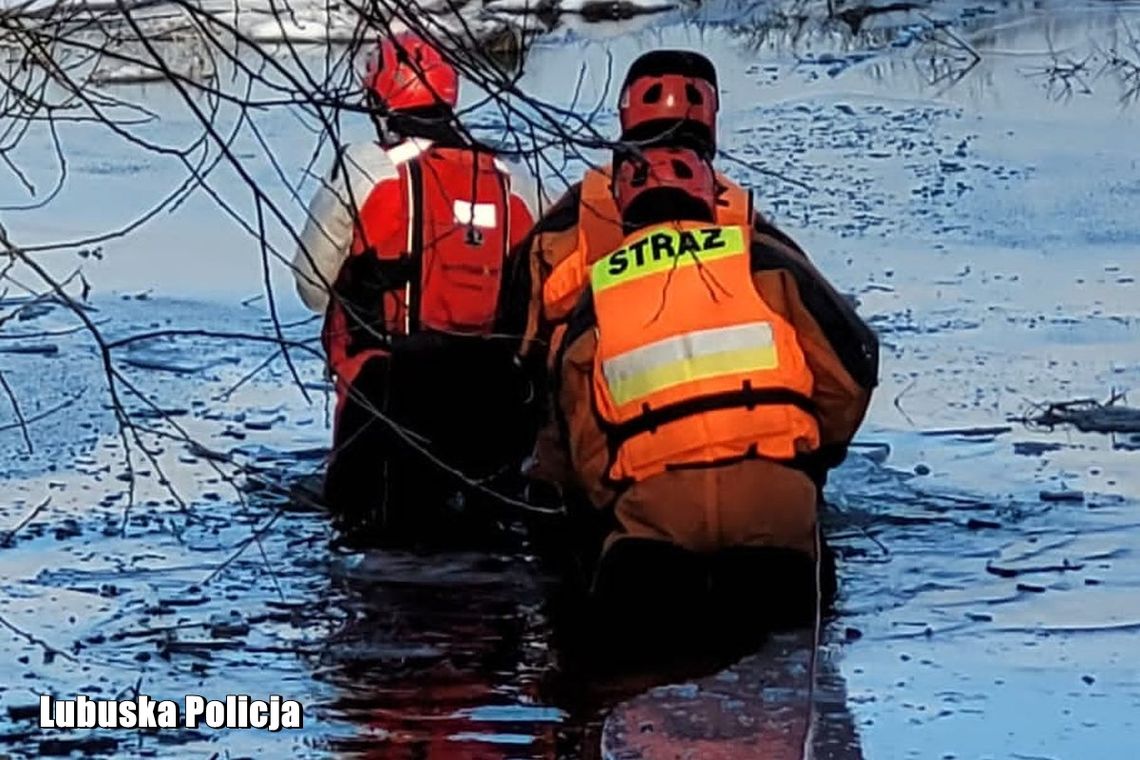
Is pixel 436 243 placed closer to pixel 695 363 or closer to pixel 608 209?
pixel 608 209

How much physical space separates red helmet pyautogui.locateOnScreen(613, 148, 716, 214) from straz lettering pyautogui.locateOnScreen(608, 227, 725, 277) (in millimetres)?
106

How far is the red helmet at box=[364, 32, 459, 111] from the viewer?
194 inches

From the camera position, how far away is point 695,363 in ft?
23.7

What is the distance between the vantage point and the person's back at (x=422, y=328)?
8.26m

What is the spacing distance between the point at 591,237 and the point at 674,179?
44 centimetres

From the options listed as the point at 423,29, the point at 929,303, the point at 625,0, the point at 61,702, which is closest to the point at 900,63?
the point at 625,0

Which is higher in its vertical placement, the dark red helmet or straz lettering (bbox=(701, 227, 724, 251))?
the dark red helmet

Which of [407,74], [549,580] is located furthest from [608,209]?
[549,580]

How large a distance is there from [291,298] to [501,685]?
5292mm

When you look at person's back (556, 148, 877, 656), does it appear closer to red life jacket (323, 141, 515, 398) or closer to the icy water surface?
the icy water surface

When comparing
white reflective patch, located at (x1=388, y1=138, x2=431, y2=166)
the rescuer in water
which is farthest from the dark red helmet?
white reflective patch, located at (x1=388, y1=138, x2=431, y2=166)

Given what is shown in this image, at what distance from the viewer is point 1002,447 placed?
9.89 meters

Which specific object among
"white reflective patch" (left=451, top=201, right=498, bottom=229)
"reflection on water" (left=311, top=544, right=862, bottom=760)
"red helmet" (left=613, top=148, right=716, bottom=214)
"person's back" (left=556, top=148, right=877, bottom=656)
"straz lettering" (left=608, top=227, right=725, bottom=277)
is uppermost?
"white reflective patch" (left=451, top=201, right=498, bottom=229)

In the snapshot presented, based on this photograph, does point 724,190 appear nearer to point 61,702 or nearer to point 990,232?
point 61,702
